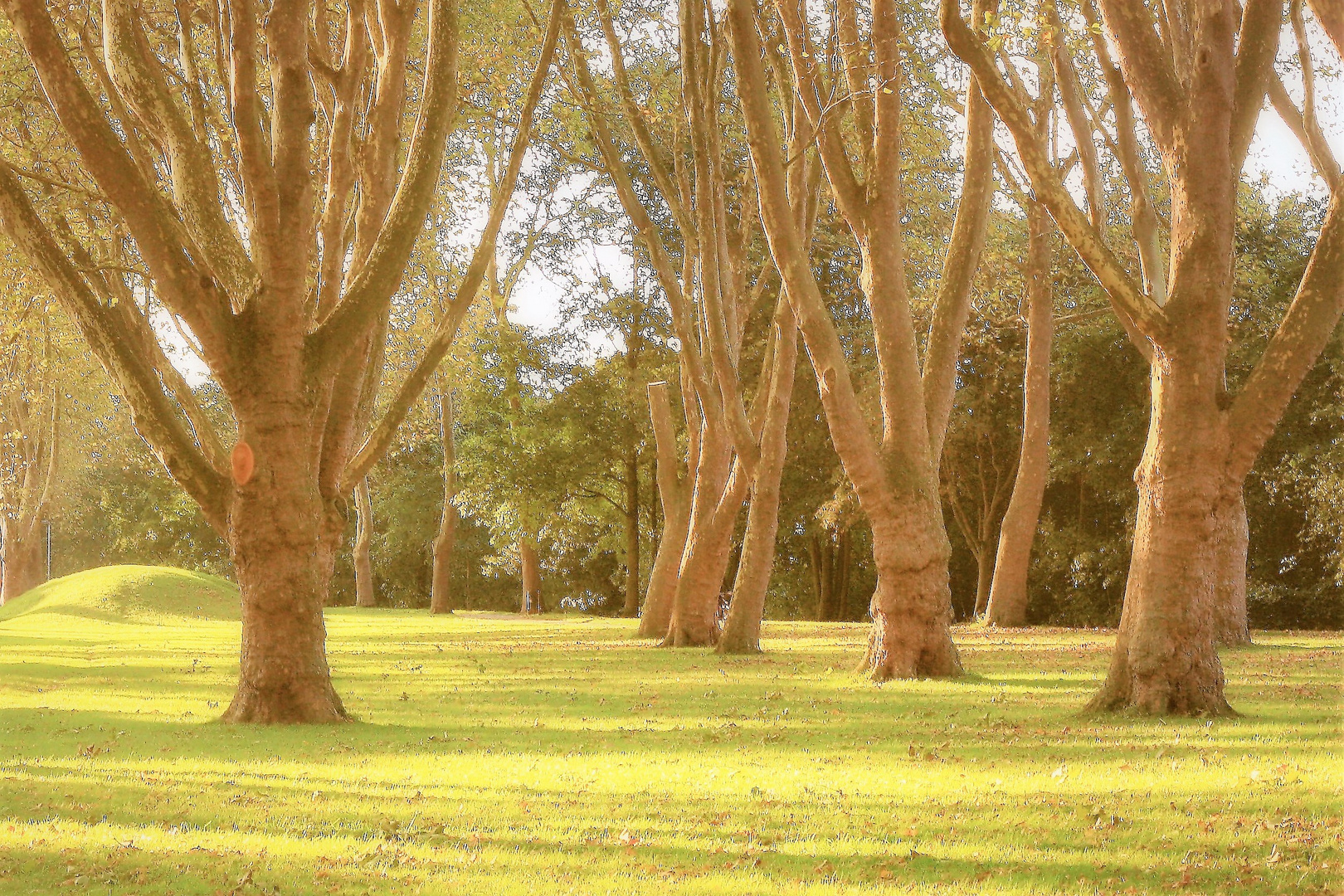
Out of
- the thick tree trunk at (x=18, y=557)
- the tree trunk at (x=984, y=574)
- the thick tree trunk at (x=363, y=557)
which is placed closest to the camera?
the tree trunk at (x=984, y=574)

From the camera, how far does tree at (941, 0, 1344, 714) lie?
32.9 ft

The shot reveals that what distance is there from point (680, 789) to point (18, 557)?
4100cm

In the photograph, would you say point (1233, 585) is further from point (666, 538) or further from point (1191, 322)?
point (666, 538)

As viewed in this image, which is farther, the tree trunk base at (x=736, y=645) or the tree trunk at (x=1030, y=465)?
the tree trunk at (x=1030, y=465)

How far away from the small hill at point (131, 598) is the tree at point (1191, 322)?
28214mm

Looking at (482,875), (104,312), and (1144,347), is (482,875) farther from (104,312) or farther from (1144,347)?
(1144,347)

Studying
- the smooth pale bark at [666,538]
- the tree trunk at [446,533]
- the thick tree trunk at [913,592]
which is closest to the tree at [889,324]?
the thick tree trunk at [913,592]

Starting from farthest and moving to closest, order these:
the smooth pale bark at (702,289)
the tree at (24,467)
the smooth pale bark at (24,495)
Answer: the smooth pale bark at (24,495) < the tree at (24,467) < the smooth pale bark at (702,289)

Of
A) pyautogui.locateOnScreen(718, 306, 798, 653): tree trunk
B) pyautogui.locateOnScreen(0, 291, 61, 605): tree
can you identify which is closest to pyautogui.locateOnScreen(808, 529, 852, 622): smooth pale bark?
pyautogui.locateOnScreen(718, 306, 798, 653): tree trunk

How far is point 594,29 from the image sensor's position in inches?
893

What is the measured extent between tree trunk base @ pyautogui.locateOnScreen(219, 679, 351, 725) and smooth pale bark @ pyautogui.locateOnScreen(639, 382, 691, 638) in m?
12.3

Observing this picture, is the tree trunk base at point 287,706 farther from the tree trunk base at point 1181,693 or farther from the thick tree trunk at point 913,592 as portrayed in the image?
the tree trunk base at point 1181,693

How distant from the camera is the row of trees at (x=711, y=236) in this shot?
405 inches

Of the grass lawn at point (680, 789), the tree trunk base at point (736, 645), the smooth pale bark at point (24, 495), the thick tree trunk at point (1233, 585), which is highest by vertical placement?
the smooth pale bark at point (24, 495)
